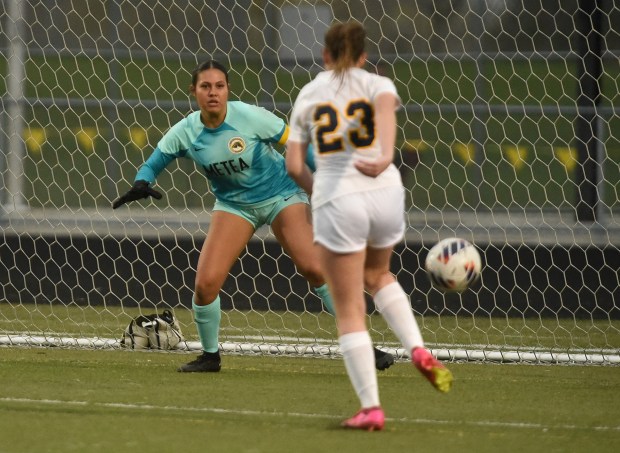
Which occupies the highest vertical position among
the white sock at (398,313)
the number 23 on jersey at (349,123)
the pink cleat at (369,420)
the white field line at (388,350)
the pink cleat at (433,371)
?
the number 23 on jersey at (349,123)

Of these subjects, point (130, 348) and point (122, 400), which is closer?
point (122, 400)

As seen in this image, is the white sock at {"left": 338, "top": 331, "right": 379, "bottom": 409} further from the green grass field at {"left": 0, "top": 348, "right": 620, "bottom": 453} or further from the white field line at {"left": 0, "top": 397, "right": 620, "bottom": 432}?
the white field line at {"left": 0, "top": 397, "right": 620, "bottom": 432}

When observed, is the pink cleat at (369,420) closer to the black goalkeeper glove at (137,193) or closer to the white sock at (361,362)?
the white sock at (361,362)

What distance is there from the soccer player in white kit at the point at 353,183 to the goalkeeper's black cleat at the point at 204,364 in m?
1.97

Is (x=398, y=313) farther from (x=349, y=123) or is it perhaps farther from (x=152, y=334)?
(x=152, y=334)

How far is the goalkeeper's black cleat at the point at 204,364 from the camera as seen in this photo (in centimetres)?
720

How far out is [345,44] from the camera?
17.4ft

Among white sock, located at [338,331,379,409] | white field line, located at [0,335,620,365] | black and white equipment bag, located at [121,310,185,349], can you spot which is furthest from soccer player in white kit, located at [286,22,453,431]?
black and white equipment bag, located at [121,310,185,349]

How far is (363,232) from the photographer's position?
5270 millimetres

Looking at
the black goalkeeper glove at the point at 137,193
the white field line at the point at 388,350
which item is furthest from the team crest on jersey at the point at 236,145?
the white field line at the point at 388,350

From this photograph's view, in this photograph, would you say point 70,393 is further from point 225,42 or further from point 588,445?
point 225,42

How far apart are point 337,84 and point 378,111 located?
0.21 meters

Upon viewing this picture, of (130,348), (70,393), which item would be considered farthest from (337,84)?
(130,348)

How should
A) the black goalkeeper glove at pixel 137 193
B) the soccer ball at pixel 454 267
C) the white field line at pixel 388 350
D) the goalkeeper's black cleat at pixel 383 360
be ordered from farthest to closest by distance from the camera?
the white field line at pixel 388 350 < the goalkeeper's black cleat at pixel 383 360 < the black goalkeeper glove at pixel 137 193 < the soccer ball at pixel 454 267
